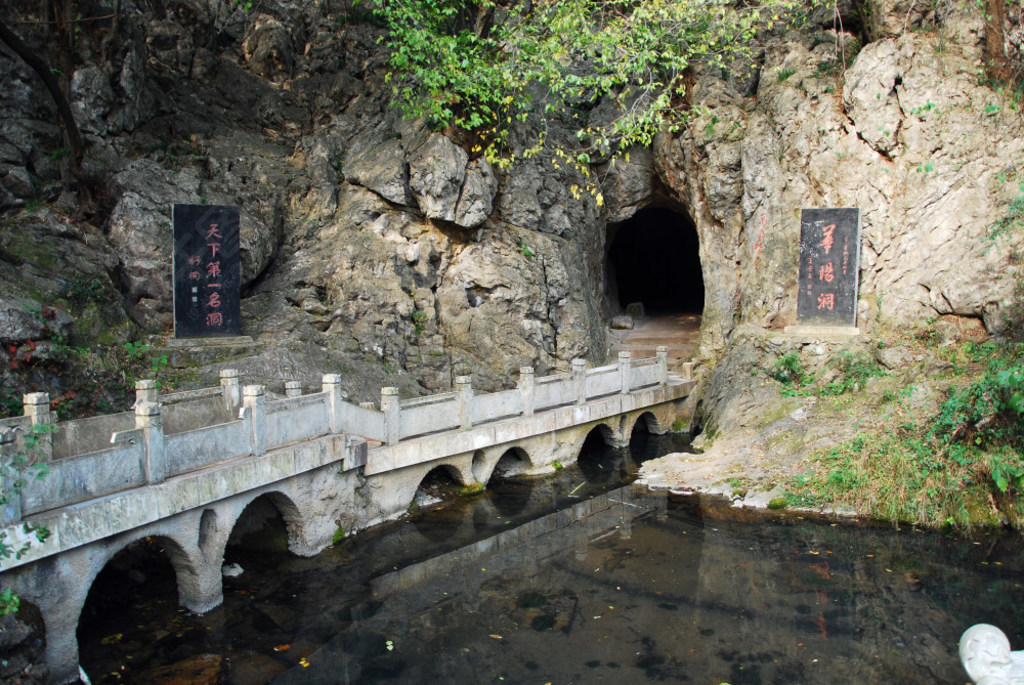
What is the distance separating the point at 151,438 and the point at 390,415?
4.40m

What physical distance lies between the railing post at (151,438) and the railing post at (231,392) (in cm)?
255

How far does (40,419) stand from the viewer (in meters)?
8.59

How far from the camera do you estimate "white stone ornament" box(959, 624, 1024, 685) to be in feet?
20.4

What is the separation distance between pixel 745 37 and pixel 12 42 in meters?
16.1

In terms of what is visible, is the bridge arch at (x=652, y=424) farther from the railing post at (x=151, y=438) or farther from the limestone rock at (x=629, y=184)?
the railing post at (x=151, y=438)

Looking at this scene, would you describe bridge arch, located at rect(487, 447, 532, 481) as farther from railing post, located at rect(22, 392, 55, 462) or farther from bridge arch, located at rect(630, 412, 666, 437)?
railing post, located at rect(22, 392, 55, 462)

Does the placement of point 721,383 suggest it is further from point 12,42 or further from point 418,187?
point 12,42

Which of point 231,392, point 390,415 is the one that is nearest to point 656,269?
point 390,415

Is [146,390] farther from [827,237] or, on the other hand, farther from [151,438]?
[827,237]

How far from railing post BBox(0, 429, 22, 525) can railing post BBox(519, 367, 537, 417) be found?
9.44 m

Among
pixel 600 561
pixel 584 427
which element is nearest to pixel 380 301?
pixel 584 427

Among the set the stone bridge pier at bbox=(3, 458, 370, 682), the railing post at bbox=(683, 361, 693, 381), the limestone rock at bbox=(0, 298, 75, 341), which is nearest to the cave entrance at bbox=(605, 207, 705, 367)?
the railing post at bbox=(683, 361, 693, 381)

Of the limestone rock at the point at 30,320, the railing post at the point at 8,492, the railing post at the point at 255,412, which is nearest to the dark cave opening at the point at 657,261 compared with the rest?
the railing post at the point at 255,412

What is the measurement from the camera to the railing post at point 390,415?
41.5ft
